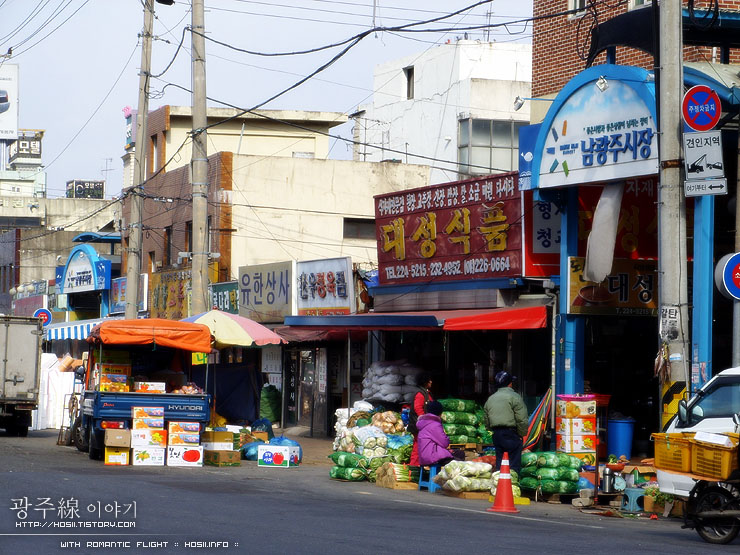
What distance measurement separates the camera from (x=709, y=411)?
533 inches

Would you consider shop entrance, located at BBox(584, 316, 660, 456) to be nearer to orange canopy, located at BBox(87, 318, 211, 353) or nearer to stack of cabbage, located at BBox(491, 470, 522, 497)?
stack of cabbage, located at BBox(491, 470, 522, 497)

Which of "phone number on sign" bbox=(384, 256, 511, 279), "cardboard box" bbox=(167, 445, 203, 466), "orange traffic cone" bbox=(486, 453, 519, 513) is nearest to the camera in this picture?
"orange traffic cone" bbox=(486, 453, 519, 513)

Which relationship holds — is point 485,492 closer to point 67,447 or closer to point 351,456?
point 351,456

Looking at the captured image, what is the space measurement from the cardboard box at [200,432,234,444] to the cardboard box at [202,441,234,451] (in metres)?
0.05

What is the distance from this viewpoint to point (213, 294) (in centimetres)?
3769

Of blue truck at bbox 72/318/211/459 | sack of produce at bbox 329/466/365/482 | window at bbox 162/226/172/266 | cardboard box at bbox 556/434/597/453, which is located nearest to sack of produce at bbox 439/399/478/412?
cardboard box at bbox 556/434/597/453

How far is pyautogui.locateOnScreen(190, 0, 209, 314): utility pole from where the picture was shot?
2539cm

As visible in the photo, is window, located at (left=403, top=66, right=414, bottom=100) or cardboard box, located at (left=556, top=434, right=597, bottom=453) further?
window, located at (left=403, top=66, right=414, bottom=100)

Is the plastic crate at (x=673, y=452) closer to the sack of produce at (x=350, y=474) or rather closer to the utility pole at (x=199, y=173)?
the sack of produce at (x=350, y=474)

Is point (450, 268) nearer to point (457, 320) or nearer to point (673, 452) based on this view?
point (457, 320)

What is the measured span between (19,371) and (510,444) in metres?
16.6

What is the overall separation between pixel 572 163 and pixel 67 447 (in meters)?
13.2

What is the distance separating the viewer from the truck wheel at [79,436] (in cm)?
2353

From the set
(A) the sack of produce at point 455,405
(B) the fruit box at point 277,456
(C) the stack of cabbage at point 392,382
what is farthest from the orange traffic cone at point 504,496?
(C) the stack of cabbage at point 392,382
